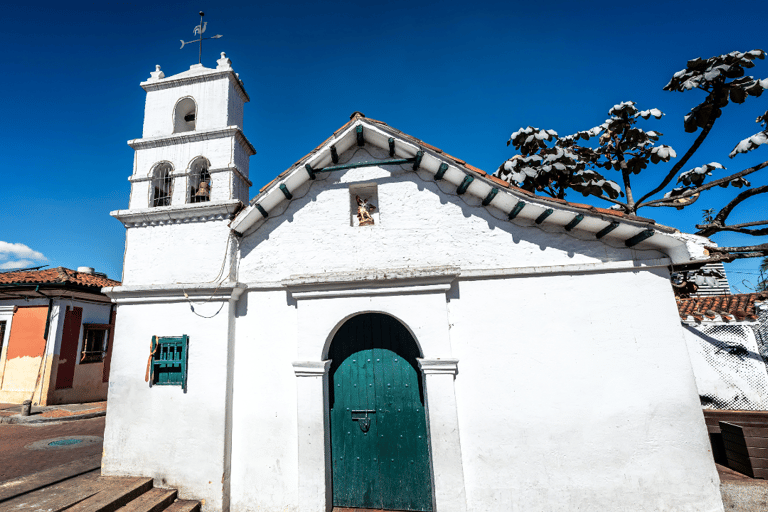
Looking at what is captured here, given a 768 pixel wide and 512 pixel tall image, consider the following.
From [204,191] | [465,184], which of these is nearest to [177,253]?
[204,191]

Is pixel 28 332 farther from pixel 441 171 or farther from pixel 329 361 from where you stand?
pixel 441 171

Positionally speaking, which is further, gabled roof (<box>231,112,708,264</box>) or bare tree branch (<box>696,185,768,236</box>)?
bare tree branch (<box>696,185,768,236</box>)

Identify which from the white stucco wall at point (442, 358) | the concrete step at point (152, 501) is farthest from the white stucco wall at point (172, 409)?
the concrete step at point (152, 501)

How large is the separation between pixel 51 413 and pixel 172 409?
8877 mm

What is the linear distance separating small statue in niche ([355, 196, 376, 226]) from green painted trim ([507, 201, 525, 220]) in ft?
6.91

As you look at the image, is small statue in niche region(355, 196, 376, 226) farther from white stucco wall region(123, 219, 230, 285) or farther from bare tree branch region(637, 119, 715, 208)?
bare tree branch region(637, 119, 715, 208)

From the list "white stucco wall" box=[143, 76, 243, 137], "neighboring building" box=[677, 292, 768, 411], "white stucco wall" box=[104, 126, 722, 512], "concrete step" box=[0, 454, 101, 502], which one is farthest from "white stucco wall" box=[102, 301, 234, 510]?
"neighboring building" box=[677, 292, 768, 411]

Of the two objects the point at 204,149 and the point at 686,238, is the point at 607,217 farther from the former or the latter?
the point at 204,149

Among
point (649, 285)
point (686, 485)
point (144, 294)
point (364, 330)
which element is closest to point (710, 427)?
point (686, 485)

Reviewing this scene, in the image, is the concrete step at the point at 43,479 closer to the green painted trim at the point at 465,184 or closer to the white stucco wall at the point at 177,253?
the white stucco wall at the point at 177,253

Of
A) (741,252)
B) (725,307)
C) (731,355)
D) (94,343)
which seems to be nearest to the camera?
(741,252)

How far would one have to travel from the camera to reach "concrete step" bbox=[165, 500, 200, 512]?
486 centimetres

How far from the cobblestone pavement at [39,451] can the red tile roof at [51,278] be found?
15.4 feet

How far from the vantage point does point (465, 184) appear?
520cm
